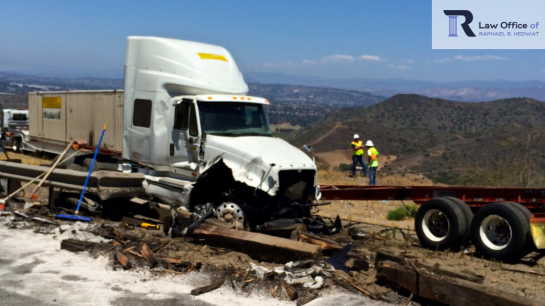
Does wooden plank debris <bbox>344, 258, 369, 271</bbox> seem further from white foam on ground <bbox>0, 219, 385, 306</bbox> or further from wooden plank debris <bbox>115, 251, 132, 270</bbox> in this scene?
wooden plank debris <bbox>115, 251, 132, 270</bbox>

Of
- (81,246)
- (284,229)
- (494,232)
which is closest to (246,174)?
(284,229)

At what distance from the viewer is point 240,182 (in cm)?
947

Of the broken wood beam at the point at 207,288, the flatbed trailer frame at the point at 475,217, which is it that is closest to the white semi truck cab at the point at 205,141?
the flatbed trailer frame at the point at 475,217

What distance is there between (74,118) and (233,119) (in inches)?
375

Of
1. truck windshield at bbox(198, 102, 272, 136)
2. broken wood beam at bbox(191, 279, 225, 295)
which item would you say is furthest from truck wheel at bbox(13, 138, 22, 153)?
broken wood beam at bbox(191, 279, 225, 295)

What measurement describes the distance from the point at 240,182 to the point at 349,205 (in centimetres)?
664

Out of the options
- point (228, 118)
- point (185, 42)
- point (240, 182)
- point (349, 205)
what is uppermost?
point (185, 42)

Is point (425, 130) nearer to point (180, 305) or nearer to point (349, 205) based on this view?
point (349, 205)

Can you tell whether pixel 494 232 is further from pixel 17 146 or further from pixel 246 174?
pixel 17 146

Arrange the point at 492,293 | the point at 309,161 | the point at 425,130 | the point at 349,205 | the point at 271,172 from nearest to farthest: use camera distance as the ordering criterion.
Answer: the point at 492,293, the point at 271,172, the point at 309,161, the point at 349,205, the point at 425,130

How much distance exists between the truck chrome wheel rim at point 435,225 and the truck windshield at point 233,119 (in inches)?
136

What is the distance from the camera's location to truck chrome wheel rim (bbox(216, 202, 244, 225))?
936 centimetres

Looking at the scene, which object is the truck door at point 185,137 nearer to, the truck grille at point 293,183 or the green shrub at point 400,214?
the truck grille at point 293,183

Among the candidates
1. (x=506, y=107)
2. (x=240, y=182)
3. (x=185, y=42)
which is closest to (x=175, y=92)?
(x=185, y=42)
